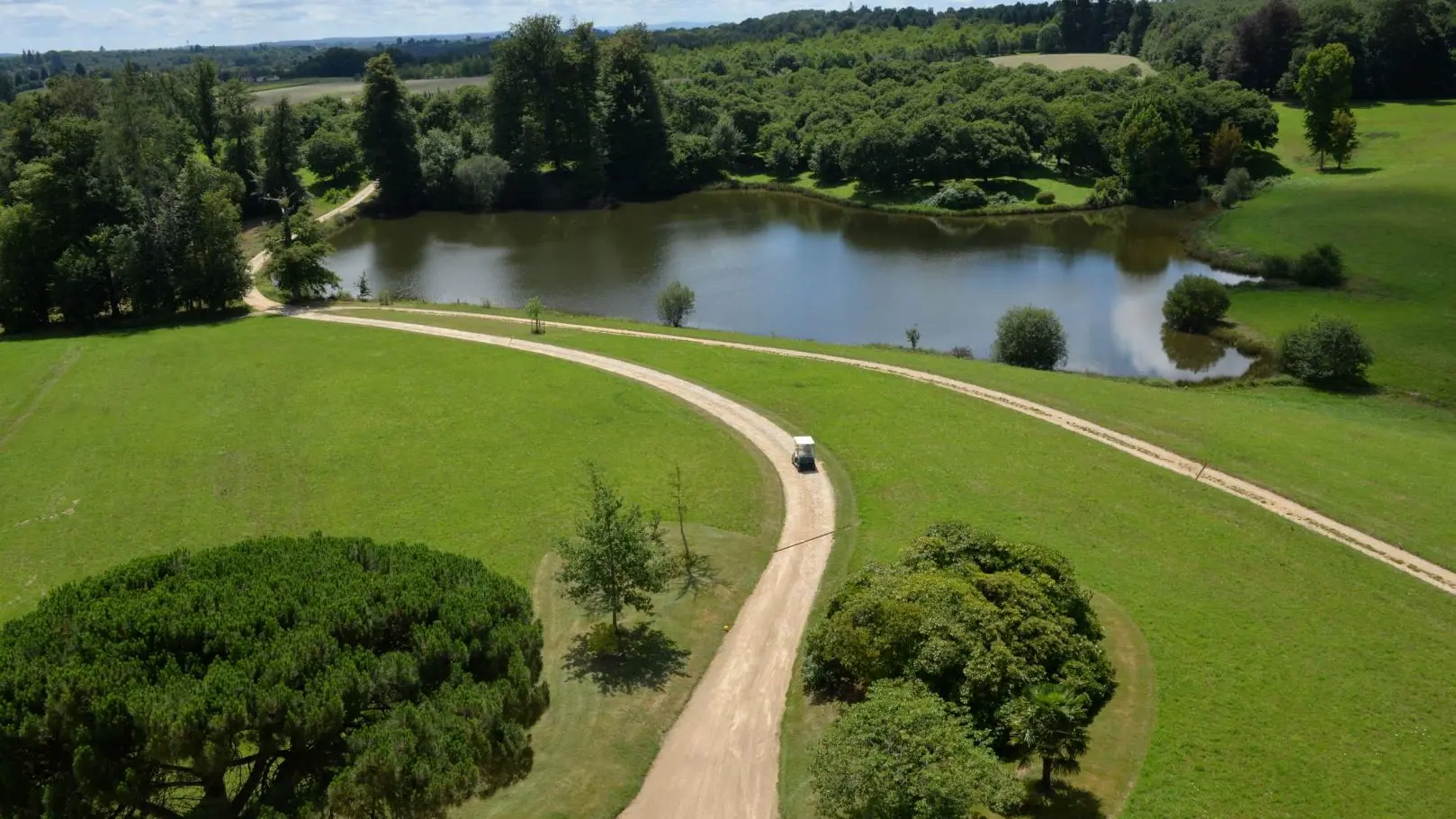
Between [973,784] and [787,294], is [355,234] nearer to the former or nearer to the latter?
[787,294]

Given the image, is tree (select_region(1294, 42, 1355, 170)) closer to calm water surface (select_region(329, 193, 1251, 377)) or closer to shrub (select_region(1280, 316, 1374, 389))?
calm water surface (select_region(329, 193, 1251, 377))

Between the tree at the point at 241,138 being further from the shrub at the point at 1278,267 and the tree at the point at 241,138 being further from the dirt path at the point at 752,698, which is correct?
the shrub at the point at 1278,267

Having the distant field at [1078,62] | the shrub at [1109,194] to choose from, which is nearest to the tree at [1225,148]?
the shrub at [1109,194]

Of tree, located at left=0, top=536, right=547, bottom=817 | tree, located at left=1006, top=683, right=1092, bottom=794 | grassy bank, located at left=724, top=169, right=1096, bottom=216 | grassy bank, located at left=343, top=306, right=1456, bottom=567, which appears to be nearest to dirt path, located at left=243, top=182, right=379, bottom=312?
grassy bank, located at left=343, top=306, right=1456, bottom=567

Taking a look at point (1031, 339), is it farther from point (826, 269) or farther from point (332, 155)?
point (332, 155)

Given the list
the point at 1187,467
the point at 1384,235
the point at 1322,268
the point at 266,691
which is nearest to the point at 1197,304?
the point at 1322,268
